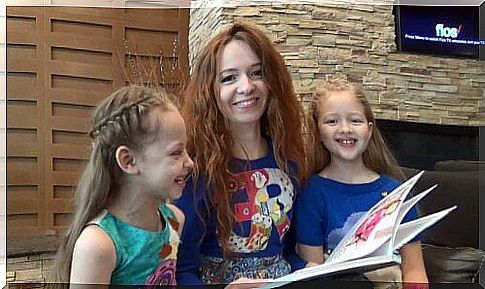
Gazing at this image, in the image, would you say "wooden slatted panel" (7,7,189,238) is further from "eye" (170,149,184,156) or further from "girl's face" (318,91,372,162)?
"girl's face" (318,91,372,162)

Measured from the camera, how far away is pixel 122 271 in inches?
35.0

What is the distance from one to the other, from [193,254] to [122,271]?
4.5 inches

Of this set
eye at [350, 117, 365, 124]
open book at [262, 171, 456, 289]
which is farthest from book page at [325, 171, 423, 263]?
eye at [350, 117, 365, 124]

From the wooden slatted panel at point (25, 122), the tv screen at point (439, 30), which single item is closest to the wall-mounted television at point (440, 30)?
the tv screen at point (439, 30)

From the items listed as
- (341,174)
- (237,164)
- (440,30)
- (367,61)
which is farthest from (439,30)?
(237,164)

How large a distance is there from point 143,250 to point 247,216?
0.52 feet

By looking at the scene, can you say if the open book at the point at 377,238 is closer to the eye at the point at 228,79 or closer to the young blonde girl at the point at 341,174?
the young blonde girl at the point at 341,174

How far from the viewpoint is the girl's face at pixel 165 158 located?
0.91 m

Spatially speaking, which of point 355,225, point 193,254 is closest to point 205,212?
point 193,254

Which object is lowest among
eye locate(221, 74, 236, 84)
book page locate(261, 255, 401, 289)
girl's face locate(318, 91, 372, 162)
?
book page locate(261, 255, 401, 289)

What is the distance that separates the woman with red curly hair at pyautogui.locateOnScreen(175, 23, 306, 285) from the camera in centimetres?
96

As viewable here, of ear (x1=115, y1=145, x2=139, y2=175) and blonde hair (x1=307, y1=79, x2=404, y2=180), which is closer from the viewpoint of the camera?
ear (x1=115, y1=145, x2=139, y2=175)

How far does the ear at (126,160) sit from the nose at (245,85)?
18 cm

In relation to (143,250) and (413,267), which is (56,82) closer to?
(143,250)
